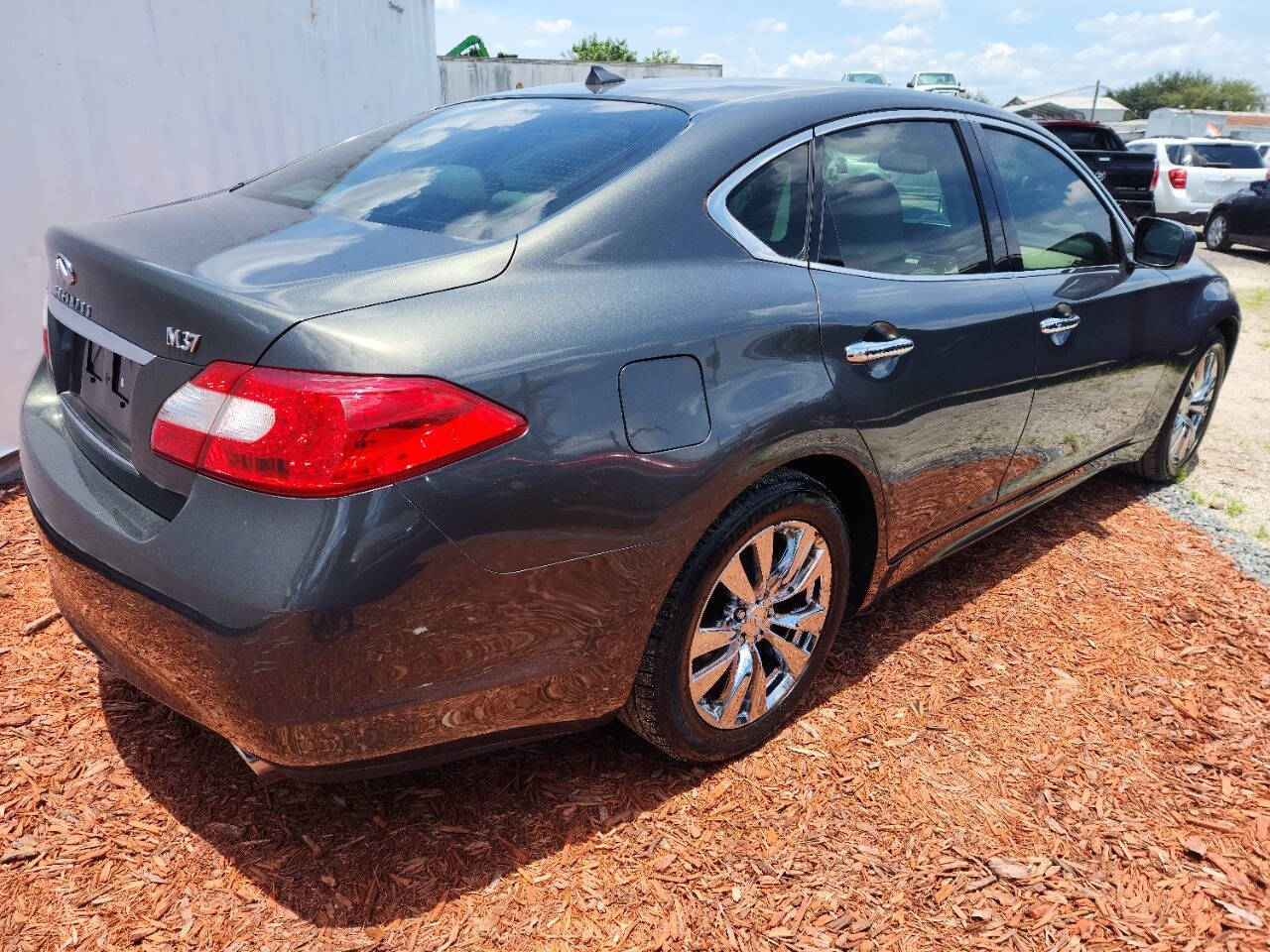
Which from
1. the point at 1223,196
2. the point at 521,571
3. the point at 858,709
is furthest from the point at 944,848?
the point at 1223,196

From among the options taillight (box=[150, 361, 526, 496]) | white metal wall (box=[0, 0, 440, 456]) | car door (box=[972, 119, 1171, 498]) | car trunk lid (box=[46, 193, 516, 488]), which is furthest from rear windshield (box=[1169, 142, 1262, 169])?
taillight (box=[150, 361, 526, 496])

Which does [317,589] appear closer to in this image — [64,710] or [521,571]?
[521,571]

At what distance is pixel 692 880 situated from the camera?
2285 millimetres

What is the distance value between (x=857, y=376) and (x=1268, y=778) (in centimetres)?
169

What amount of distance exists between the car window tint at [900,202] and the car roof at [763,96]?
0.25 feet

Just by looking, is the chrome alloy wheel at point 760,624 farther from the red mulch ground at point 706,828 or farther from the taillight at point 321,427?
the taillight at point 321,427

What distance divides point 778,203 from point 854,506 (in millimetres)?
909

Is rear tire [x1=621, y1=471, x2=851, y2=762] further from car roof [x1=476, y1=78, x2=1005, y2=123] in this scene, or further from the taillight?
car roof [x1=476, y1=78, x2=1005, y2=123]

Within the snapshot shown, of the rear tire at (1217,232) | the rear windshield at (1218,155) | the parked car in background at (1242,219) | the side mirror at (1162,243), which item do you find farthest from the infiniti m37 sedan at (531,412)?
the rear windshield at (1218,155)

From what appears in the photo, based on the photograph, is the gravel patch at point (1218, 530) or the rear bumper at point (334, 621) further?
the gravel patch at point (1218, 530)

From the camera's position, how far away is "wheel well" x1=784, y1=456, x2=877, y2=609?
263cm

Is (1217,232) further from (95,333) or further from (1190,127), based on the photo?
(1190,127)

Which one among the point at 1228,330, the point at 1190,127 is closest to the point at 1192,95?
the point at 1190,127

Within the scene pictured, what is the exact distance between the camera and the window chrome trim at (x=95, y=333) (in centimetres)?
196
